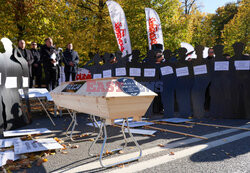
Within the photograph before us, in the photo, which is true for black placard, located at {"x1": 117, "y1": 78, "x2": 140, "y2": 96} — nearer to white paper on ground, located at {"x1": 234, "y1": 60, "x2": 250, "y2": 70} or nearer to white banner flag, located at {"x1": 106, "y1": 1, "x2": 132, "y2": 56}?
white paper on ground, located at {"x1": 234, "y1": 60, "x2": 250, "y2": 70}

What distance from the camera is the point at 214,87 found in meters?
7.58

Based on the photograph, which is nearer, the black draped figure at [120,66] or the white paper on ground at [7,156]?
the white paper on ground at [7,156]

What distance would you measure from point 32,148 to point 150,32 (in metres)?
Result: 10.9

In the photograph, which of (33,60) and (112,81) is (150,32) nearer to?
(33,60)

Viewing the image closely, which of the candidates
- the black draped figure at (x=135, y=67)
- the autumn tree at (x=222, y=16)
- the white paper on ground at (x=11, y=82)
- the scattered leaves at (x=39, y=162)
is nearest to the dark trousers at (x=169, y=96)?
the black draped figure at (x=135, y=67)

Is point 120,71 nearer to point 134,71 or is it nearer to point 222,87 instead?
point 134,71

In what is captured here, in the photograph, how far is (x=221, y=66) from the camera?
741cm

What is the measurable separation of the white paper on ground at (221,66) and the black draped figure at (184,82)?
2.65 feet

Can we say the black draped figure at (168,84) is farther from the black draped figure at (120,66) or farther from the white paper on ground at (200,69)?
the black draped figure at (120,66)

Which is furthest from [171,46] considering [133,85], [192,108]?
[133,85]

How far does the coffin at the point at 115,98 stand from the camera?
3221mm

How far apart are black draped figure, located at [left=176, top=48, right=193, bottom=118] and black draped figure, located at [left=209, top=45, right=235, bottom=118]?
2.45 ft

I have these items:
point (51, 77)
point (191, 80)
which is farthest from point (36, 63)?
point (191, 80)

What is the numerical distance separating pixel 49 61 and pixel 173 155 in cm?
675
